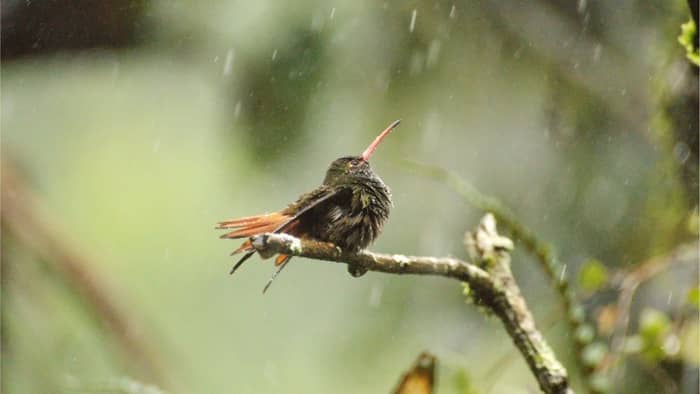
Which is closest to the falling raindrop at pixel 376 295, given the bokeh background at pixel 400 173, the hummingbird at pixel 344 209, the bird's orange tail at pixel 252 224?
the bokeh background at pixel 400 173

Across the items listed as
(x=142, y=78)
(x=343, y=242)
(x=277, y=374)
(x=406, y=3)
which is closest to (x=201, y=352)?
(x=277, y=374)

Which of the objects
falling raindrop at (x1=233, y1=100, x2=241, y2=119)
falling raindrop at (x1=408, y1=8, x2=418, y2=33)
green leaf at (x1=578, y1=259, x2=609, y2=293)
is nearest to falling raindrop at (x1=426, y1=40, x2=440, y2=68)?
falling raindrop at (x1=408, y1=8, x2=418, y2=33)

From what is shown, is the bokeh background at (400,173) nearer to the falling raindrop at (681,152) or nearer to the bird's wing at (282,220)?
the falling raindrop at (681,152)

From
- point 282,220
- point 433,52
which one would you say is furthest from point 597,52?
point 282,220

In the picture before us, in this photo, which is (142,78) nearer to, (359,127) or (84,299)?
(359,127)

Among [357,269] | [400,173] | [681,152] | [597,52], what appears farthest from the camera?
[597,52]

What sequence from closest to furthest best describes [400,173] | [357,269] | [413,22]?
[357,269], [400,173], [413,22]

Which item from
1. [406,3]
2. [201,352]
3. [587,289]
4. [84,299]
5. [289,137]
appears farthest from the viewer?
[201,352]

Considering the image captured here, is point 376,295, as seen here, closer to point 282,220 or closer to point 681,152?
point 681,152
